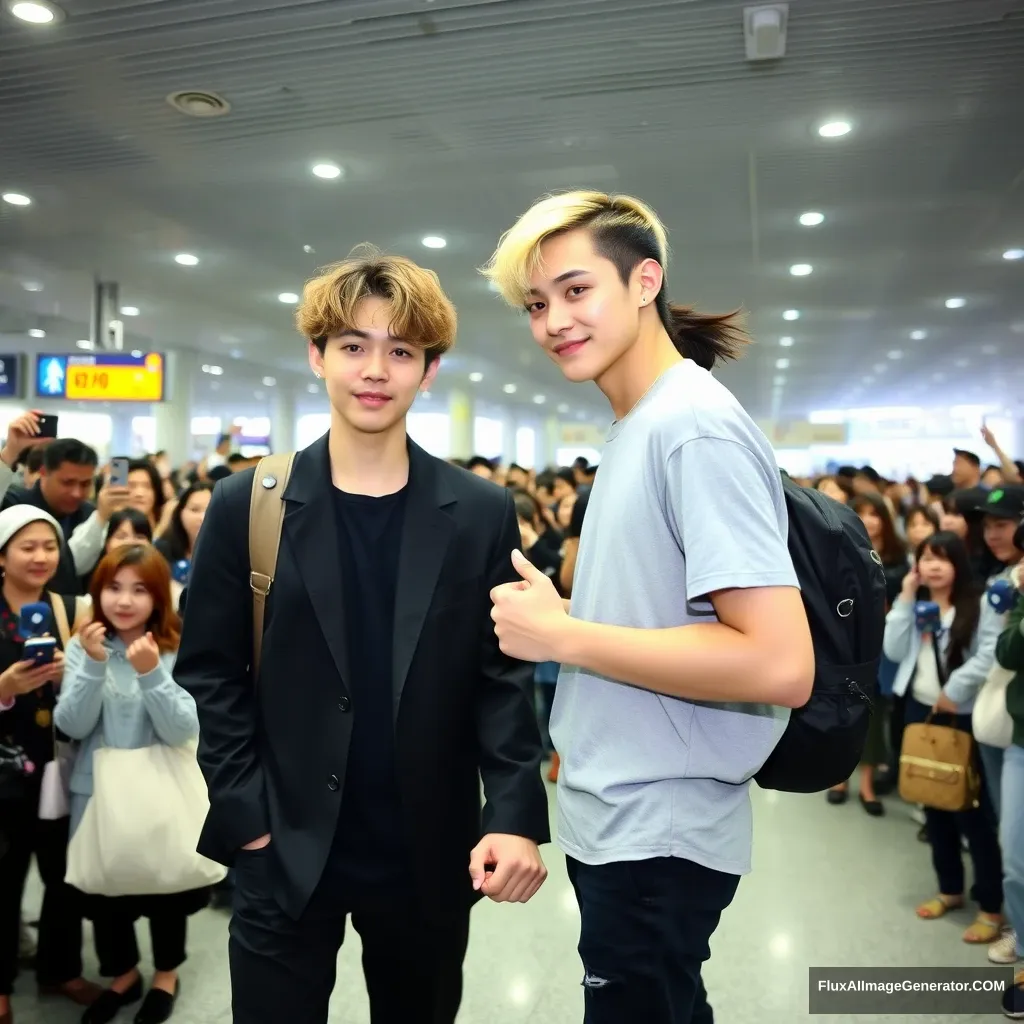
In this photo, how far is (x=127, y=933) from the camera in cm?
275

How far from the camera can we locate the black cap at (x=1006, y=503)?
3.66m

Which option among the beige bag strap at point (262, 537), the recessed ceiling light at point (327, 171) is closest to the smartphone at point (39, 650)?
the beige bag strap at point (262, 537)

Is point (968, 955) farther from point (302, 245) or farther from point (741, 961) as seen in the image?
point (302, 245)

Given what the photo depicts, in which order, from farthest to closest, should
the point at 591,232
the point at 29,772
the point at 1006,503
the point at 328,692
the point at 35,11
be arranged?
1. the point at 35,11
2. the point at 1006,503
3. the point at 29,772
4. the point at 328,692
5. the point at 591,232

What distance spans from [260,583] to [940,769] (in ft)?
9.11

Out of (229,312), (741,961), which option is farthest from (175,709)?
(229,312)

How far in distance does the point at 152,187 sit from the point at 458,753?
6.50 m

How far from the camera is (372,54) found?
448 centimetres

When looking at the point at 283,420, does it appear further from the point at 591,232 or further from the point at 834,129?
the point at 591,232

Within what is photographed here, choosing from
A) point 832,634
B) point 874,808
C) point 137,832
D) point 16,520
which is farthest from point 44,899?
point 874,808

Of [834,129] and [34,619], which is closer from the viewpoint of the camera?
[34,619]

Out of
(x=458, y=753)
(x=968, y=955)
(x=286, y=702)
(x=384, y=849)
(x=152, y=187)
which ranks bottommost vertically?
(x=968, y=955)

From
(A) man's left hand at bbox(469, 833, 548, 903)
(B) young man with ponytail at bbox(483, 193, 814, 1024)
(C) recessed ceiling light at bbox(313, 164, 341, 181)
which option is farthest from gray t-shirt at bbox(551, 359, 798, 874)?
(C) recessed ceiling light at bbox(313, 164, 341, 181)

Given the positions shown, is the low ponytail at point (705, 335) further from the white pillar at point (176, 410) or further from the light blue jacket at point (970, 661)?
the white pillar at point (176, 410)
